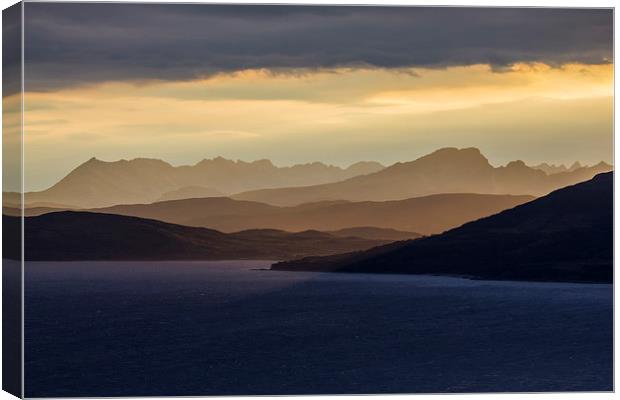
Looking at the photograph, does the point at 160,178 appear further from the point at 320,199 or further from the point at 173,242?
the point at 320,199

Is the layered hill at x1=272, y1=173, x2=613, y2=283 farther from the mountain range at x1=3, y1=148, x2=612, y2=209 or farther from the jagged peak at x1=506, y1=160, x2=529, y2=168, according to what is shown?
the jagged peak at x1=506, y1=160, x2=529, y2=168

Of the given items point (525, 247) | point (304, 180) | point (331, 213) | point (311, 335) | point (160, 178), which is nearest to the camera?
point (160, 178)

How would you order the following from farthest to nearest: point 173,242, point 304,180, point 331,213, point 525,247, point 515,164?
point 525,247 < point 304,180 < point 515,164 < point 331,213 < point 173,242

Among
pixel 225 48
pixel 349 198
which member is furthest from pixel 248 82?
pixel 349 198

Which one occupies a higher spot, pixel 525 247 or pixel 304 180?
pixel 304 180

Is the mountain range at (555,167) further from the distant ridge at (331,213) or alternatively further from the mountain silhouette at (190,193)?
the mountain silhouette at (190,193)

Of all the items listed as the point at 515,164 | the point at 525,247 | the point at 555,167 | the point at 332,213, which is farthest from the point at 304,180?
the point at 555,167

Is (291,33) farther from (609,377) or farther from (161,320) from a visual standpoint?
(609,377)
